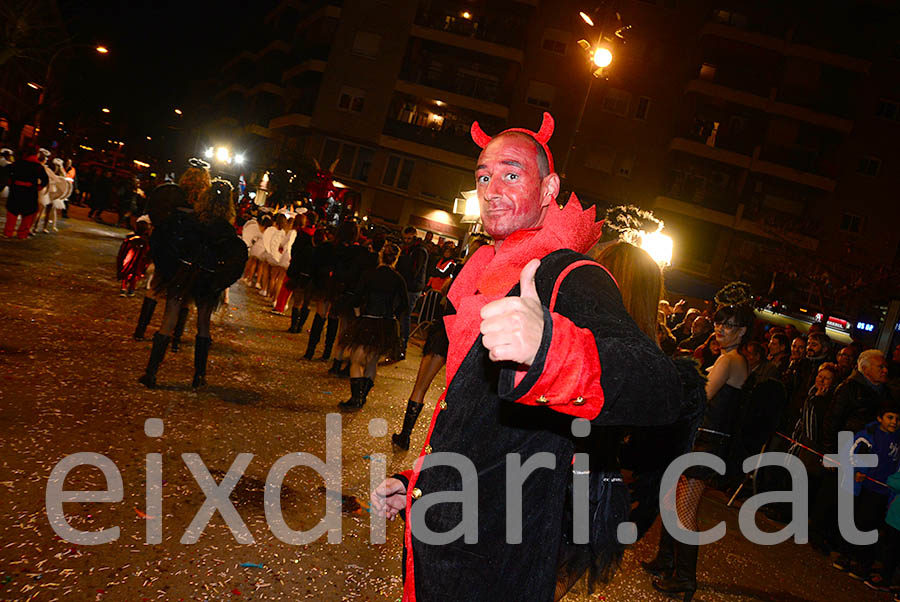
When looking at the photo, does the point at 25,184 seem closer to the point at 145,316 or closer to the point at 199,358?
the point at 145,316

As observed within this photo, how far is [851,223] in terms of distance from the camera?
30.2 metres

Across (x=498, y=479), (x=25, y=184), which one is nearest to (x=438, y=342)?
(x=498, y=479)

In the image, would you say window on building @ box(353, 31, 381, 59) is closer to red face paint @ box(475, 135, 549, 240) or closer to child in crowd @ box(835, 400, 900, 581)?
child in crowd @ box(835, 400, 900, 581)

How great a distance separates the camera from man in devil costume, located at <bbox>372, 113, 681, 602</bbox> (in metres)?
1.18

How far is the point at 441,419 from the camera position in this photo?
1.82 m

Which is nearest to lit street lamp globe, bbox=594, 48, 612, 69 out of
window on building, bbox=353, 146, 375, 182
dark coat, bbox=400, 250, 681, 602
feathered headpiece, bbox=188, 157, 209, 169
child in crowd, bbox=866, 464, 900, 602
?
feathered headpiece, bbox=188, 157, 209, 169

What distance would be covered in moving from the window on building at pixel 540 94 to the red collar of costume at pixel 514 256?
109 feet

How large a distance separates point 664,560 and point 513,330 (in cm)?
455

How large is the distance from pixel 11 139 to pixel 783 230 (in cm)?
4047

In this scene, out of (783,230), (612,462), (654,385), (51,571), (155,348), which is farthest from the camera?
(783,230)

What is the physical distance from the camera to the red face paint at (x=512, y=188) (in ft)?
6.79

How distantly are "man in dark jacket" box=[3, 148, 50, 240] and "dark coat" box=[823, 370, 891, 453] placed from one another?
49.0 feet

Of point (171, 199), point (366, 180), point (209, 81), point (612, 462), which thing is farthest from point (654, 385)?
point (209, 81)

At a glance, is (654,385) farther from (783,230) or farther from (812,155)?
(812,155)
